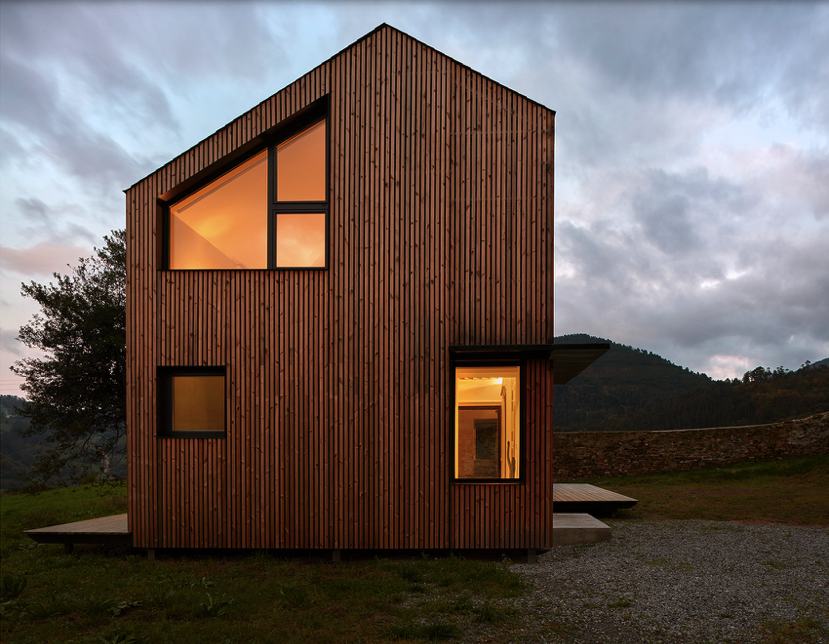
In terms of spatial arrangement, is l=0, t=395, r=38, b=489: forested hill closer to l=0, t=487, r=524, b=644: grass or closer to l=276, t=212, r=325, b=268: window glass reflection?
l=0, t=487, r=524, b=644: grass

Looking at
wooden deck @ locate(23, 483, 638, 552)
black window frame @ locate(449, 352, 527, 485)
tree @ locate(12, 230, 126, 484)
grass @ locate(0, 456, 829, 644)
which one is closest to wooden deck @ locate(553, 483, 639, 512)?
wooden deck @ locate(23, 483, 638, 552)

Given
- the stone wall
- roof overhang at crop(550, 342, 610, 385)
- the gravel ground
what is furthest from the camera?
the stone wall

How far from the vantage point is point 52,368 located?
14.7 m

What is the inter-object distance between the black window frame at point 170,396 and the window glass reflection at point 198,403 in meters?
0.05

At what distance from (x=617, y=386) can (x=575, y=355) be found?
4022 centimetres

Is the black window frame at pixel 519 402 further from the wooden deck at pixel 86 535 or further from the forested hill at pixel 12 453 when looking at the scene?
the forested hill at pixel 12 453

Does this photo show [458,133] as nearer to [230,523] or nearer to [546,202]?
[546,202]

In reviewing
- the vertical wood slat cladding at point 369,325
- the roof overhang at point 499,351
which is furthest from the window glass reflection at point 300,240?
the roof overhang at point 499,351

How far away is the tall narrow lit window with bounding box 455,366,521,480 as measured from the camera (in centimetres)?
571

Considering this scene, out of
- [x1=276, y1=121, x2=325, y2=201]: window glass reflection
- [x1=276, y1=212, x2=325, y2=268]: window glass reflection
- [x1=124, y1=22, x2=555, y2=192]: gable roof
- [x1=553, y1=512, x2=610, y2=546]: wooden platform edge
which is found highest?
[x1=124, y1=22, x2=555, y2=192]: gable roof

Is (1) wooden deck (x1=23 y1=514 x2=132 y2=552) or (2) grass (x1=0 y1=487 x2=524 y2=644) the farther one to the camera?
(1) wooden deck (x1=23 y1=514 x2=132 y2=552)

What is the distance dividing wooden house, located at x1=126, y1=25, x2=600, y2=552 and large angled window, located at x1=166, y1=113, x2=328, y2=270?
1.2 inches

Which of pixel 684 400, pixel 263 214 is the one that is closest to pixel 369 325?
pixel 263 214

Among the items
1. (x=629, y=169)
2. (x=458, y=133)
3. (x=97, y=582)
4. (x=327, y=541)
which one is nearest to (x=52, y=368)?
(x=97, y=582)
